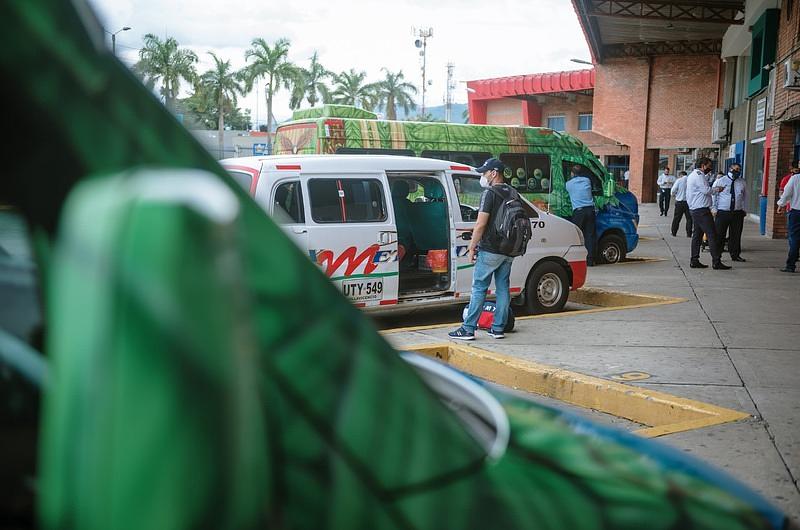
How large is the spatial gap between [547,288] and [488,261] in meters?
2.06

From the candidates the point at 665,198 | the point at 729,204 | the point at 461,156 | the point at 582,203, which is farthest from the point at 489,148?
the point at 665,198

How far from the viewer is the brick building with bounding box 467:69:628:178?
43.7m

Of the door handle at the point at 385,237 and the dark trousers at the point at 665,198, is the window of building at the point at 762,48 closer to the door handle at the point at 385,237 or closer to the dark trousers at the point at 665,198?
the dark trousers at the point at 665,198

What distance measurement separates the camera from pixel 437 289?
8.46m

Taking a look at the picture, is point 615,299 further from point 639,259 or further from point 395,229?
point 639,259

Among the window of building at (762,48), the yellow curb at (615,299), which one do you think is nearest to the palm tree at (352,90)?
the window of building at (762,48)

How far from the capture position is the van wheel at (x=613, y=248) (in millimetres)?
14039

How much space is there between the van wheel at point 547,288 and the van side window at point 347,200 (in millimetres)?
2125

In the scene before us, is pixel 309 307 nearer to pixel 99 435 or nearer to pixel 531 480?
pixel 99 435

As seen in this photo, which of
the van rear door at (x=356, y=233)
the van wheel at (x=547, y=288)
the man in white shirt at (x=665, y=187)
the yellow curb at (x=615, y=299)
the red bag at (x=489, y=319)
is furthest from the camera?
the man in white shirt at (x=665, y=187)

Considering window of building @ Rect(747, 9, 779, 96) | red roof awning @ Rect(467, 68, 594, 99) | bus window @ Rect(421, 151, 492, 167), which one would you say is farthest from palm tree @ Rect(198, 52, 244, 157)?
red roof awning @ Rect(467, 68, 594, 99)

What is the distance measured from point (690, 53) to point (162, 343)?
37.7 meters

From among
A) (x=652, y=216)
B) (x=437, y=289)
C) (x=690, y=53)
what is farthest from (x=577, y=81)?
(x=437, y=289)

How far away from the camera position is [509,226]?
284 inches
